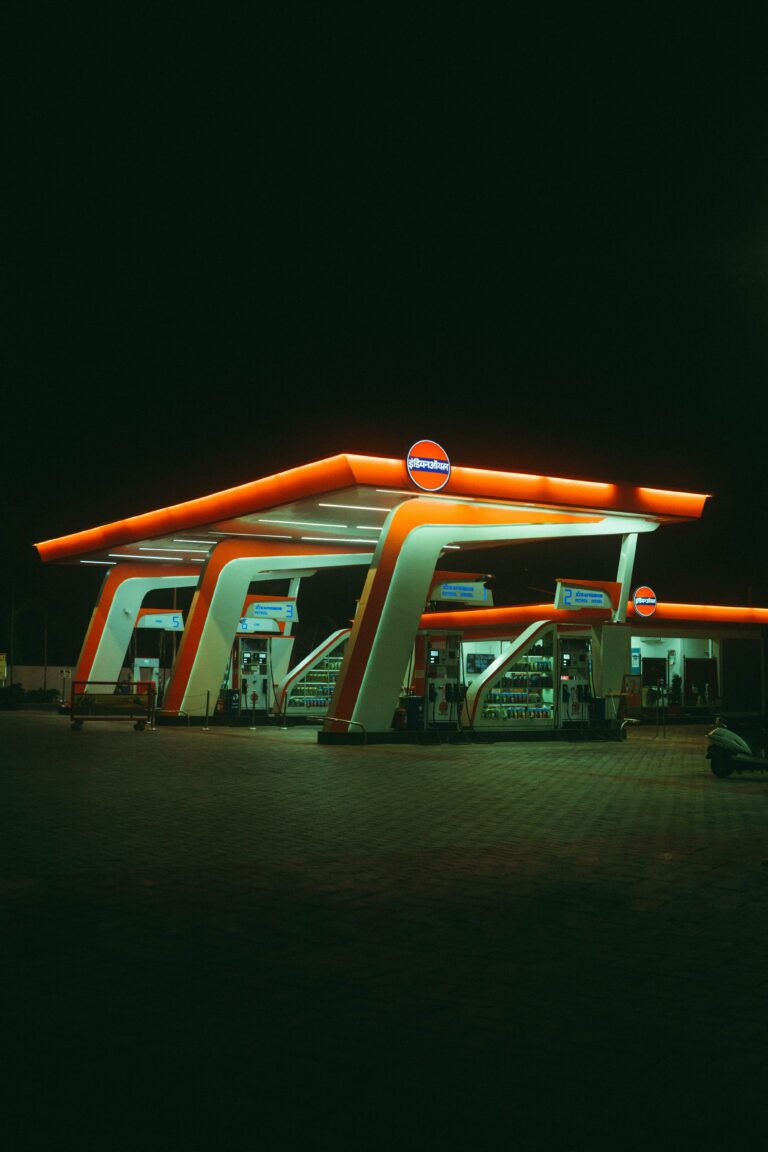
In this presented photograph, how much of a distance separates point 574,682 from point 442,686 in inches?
144

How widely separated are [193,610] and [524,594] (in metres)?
59.5

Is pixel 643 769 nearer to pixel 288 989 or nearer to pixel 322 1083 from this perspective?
pixel 288 989

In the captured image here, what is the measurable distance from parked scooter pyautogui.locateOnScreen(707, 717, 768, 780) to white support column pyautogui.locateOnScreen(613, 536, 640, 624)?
1137cm

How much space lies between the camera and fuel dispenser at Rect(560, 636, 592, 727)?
28016 millimetres

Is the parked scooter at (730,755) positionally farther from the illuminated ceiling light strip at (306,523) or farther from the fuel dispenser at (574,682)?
the illuminated ceiling light strip at (306,523)

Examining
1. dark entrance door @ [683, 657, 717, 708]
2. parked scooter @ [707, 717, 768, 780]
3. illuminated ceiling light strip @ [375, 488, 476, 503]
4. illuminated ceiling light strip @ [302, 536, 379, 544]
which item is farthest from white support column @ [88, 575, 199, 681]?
parked scooter @ [707, 717, 768, 780]

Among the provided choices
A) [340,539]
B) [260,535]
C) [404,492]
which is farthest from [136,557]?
[404,492]

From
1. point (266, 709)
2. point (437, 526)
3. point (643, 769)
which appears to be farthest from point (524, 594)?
point (643, 769)

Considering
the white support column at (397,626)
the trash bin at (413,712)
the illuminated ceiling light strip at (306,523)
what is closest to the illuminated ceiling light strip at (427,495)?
the white support column at (397,626)

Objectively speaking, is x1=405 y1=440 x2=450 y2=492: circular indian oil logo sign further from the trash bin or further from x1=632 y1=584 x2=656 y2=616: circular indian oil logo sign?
x1=632 y1=584 x2=656 y2=616: circular indian oil logo sign

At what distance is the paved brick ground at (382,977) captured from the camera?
380cm

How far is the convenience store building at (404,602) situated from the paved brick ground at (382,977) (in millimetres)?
12080

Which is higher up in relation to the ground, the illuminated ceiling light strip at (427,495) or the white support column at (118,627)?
the illuminated ceiling light strip at (427,495)

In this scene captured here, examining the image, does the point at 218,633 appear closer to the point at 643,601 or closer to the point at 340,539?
the point at 340,539
